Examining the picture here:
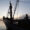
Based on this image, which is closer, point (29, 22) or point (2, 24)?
point (29, 22)

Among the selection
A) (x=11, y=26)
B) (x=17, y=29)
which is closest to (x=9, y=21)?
(x=11, y=26)

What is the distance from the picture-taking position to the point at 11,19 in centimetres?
291

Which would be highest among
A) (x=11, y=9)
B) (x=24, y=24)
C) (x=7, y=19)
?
(x=11, y=9)

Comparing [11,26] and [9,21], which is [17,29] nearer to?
[11,26]

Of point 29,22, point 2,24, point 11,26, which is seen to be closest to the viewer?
point 11,26

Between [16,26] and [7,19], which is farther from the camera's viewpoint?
[7,19]

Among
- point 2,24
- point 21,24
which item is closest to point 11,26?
point 21,24

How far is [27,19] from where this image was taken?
2.89 meters

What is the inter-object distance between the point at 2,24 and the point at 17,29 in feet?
2.81

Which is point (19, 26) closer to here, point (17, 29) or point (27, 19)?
point (17, 29)

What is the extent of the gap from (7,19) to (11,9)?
1.68 feet

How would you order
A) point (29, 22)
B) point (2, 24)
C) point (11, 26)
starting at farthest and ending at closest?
point (2, 24), point (29, 22), point (11, 26)

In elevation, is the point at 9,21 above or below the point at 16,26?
above

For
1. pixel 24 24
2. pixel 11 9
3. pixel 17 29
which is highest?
pixel 11 9
